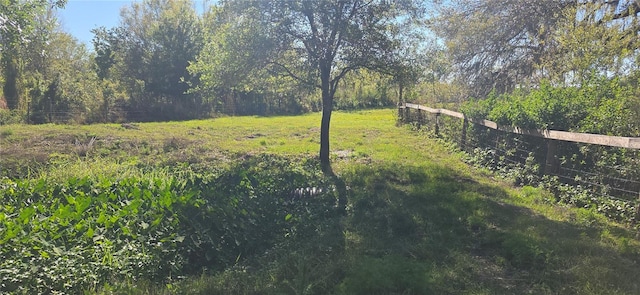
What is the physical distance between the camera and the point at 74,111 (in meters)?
19.7

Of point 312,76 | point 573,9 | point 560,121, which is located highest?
point 573,9

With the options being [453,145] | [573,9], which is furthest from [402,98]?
[573,9]

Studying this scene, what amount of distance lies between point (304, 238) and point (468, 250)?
1982 mm

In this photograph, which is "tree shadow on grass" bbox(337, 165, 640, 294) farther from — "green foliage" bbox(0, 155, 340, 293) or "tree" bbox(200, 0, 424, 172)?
"tree" bbox(200, 0, 424, 172)

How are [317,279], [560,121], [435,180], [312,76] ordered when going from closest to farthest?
[317,279], [560,121], [435,180], [312,76]

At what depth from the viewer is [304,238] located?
4.85 meters

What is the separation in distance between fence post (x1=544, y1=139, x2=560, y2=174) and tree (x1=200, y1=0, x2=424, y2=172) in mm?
3755

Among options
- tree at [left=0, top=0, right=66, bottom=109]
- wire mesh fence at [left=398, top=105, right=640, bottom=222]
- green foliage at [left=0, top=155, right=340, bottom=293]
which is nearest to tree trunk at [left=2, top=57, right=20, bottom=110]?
tree at [left=0, top=0, right=66, bottom=109]

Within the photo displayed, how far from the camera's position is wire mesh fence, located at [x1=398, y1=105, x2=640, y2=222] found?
5.42 m

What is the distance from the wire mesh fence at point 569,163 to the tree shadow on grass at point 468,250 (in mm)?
932

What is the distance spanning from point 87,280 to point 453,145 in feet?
33.9

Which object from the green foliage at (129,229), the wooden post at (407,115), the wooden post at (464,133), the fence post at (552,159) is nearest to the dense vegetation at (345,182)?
the green foliage at (129,229)

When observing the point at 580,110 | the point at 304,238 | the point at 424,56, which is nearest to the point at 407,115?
the point at 424,56

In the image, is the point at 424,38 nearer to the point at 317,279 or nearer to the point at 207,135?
the point at 317,279
